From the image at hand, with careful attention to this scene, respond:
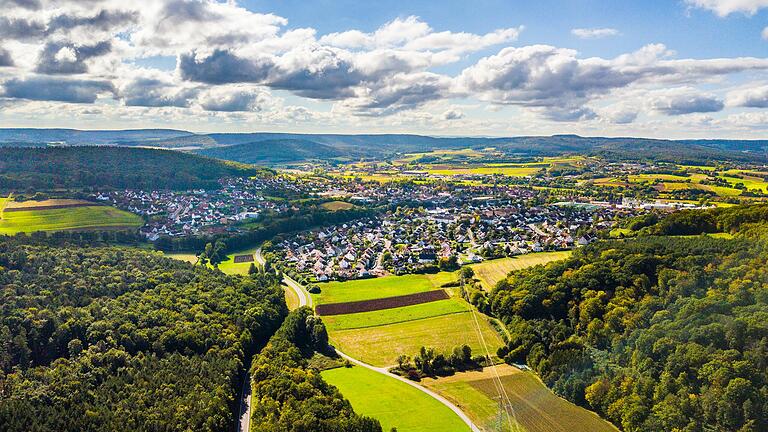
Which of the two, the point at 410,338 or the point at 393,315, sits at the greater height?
the point at 393,315

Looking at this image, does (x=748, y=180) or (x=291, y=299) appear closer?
(x=291, y=299)

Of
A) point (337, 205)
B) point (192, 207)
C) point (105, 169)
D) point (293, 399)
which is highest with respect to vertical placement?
point (105, 169)

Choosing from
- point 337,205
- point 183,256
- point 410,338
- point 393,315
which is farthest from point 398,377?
point 337,205

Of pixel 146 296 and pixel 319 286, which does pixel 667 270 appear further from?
pixel 146 296

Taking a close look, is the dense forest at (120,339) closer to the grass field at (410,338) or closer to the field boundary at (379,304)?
the field boundary at (379,304)

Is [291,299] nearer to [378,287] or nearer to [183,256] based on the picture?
[378,287]

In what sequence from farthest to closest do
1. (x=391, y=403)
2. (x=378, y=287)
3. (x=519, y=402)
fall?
(x=378, y=287)
(x=391, y=403)
(x=519, y=402)

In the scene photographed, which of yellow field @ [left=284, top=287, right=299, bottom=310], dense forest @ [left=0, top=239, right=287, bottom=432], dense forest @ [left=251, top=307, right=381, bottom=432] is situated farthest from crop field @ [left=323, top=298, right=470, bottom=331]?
dense forest @ [left=251, top=307, right=381, bottom=432]
